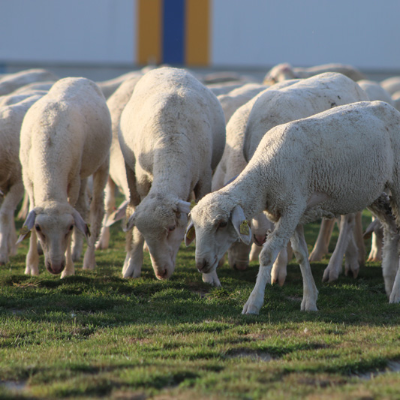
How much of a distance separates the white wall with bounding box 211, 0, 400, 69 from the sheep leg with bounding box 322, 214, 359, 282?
69.4 feet

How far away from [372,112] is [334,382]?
3070 millimetres

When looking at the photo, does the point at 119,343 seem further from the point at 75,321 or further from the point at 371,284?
the point at 371,284

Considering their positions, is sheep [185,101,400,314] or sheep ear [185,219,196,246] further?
sheep ear [185,219,196,246]

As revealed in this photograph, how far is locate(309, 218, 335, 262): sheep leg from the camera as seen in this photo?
8.59 meters

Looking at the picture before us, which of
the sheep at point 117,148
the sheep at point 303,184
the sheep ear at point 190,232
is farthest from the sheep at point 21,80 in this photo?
the sheep at point 303,184

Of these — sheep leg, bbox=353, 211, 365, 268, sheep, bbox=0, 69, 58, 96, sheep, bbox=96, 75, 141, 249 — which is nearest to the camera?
sheep leg, bbox=353, 211, 365, 268

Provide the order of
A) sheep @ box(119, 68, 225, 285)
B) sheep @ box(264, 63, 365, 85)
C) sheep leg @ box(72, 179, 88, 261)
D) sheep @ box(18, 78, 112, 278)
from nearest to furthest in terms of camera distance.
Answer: sheep @ box(119, 68, 225, 285)
sheep @ box(18, 78, 112, 278)
sheep leg @ box(72, 179, 88, 261)
sheep @ box(264, 63, 365, 85)

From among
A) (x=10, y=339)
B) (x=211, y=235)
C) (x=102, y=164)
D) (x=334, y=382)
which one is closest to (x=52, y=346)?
(x=10, y=339)

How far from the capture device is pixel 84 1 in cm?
2755

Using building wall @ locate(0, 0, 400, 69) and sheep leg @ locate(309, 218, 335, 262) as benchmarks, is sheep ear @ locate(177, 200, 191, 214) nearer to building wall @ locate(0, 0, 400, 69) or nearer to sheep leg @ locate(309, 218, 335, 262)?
sheep leg @ locate(309, 218, 335, 262)

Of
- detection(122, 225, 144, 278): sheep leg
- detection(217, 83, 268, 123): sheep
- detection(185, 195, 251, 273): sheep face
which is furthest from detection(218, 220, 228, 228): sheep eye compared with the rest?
detection(217, 83, 268, 123): sheep

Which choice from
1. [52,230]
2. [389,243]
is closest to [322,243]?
[389,243]

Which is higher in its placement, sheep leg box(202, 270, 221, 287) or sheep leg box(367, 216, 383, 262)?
sheep leg box(202, 270, 221, 287)

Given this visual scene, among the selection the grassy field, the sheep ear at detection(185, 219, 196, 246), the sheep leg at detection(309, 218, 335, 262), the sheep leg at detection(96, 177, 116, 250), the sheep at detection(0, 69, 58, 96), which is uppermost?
the sheep at detection(0, 69, 58, 96)
